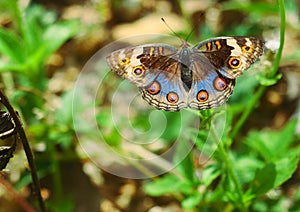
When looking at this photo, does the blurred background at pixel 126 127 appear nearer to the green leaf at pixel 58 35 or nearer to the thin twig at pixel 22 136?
the green leaf at pixel 58 35

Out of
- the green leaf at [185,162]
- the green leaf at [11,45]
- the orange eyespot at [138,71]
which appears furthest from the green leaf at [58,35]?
the orange eyespot at [138,71]

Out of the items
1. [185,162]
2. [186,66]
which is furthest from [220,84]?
[185,162]

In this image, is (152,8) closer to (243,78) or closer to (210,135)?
(243,78)

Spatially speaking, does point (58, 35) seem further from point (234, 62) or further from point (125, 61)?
point (234, 62)

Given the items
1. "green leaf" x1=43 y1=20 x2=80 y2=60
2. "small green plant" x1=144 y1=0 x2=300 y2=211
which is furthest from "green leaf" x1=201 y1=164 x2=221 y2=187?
"green leaf" x1=43 y1=20 x2=80 y2=60

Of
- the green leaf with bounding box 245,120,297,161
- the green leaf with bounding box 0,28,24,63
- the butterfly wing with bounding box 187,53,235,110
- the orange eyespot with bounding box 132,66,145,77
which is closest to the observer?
the butterfly wing with bounding box 187,53,235,110

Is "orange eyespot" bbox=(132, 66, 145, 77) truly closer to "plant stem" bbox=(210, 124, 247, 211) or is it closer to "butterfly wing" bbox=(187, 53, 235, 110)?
"butterfly wing" bbox=(187, 53, 235, 110)

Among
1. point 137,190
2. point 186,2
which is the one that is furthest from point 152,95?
point 186,2
